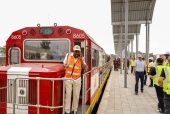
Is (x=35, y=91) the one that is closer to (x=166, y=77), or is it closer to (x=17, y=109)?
(x=17, y=109)

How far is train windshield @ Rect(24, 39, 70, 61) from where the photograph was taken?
429 centimetres

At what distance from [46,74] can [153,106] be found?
192 inches

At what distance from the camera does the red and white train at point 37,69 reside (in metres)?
3.22

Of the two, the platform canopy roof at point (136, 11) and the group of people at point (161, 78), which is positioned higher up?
the platform canopy roof at point (136, 11)

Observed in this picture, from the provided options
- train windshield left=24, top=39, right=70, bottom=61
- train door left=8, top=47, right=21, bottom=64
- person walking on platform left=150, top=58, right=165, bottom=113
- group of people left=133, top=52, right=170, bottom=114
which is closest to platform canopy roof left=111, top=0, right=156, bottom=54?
group of people left=133, top=52, right=170, bottom=114

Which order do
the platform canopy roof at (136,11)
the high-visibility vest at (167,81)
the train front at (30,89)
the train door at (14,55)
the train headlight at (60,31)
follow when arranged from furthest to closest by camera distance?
1. the platform canopy roof at (136,11)
2. the train door at (14,55)
3. the train headlight at (60,31)
4. the high-visibility vest at (167,81)
5. the train front at (30,89)

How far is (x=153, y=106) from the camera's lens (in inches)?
249

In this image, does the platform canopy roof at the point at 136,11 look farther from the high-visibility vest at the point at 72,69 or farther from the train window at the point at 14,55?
the high-visibility vest at the point at 72,69

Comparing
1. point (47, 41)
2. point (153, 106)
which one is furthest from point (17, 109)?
point (153, 106)

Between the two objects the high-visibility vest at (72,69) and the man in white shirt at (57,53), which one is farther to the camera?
the man in white shirt at (57,53)

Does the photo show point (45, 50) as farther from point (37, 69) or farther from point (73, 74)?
point (73, 74)

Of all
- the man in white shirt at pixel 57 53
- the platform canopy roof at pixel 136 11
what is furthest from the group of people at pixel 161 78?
the platform canopy roof at pixel 136 11

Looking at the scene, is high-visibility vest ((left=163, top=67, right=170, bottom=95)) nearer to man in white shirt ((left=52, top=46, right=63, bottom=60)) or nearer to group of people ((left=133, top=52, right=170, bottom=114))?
group of people ((left=133, top=52, right=170, bottom=114))

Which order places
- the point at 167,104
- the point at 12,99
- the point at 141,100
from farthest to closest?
1. the point at 141,100
2. the point at 167,104
3. the point at 12,99
